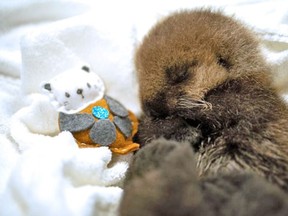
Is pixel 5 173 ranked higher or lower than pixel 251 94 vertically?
lower

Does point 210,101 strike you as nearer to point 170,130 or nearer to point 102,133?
point 170,130

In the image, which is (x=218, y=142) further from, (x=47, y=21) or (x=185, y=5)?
(x=47, y=21)

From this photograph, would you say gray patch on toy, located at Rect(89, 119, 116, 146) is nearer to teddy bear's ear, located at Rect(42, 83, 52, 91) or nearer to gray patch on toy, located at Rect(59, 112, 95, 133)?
gray patch on toy, located at Rect(59, 112, 95, 133)

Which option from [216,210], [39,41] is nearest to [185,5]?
[39,41]

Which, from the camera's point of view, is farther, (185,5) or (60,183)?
(185,5)

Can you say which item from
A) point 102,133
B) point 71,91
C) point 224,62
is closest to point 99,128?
point 102,133
